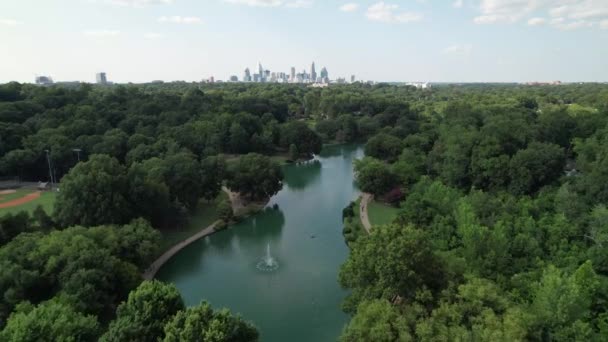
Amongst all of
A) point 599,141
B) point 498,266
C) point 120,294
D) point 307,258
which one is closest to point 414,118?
point 599,141

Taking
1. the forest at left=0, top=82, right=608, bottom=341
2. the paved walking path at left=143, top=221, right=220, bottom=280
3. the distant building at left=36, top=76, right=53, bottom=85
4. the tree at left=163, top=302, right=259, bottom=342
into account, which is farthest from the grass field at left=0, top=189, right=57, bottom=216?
the distant building at left=36, top=76, right=53, bottom=85

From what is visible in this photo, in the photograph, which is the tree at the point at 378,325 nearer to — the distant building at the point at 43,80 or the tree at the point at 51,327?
the tree at the point at 51,327

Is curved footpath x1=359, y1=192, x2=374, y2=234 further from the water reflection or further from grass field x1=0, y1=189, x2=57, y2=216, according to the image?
grass field x1=0, y1=189, x2=57, y2=216

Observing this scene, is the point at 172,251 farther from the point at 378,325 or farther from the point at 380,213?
the point at 378,325

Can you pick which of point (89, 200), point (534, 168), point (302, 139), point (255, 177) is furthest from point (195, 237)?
point (302, 139)

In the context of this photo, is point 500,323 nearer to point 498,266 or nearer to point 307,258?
point 498,266
